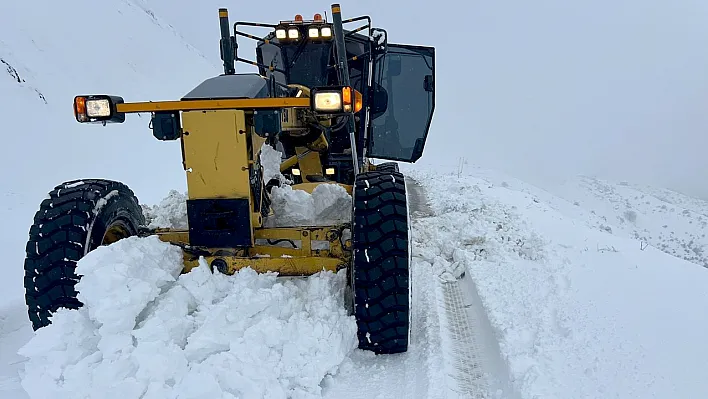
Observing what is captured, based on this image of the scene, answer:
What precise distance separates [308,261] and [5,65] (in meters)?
10.2

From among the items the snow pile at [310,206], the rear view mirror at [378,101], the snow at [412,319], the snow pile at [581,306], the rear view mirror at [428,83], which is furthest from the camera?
the rear view mirror at [378,101]

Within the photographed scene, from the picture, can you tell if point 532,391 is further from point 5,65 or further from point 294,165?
point 5,65

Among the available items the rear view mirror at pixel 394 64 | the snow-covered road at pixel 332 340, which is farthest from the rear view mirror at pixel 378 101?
the snow-covered road at pixel 332 340

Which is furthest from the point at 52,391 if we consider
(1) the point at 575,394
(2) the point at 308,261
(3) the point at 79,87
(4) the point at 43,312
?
(3) the point at 79,87

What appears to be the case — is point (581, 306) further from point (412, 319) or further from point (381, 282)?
point (381, 282)

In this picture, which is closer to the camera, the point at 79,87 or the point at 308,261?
the point at 308,261

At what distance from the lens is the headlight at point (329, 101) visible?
299cm

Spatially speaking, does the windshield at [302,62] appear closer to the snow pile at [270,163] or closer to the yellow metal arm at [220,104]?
the snow pile at [270,163]

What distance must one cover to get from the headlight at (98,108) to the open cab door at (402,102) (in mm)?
3281

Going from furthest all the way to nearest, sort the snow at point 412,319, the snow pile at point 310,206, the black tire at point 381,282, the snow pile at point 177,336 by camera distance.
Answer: the snow pile at point 310,206 < the black tire at point 381,282 < the snow at point 412,319 < the snow pile at point 177,336

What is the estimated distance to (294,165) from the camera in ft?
20.2

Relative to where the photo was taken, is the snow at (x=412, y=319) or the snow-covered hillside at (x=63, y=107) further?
the snow-covered hillside at (x=63, y=107)

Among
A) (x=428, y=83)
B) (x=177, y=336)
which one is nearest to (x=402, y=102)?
(x=428, y=83)

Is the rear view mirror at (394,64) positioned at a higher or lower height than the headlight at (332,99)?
higher
